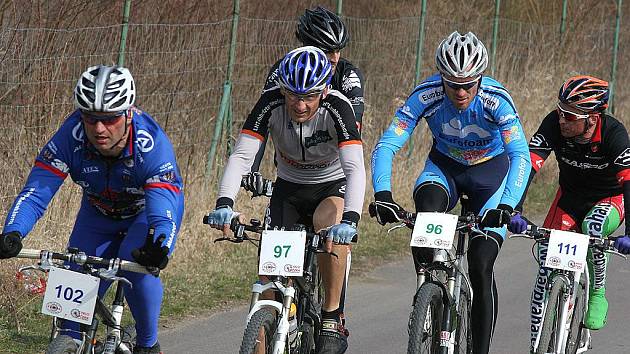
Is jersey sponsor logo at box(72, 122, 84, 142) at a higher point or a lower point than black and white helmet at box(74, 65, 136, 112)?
lower

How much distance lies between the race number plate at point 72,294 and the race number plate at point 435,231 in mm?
1939

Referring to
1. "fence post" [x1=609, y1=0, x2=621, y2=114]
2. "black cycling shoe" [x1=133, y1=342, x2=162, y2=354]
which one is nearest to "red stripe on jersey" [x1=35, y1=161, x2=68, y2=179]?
"black cycling shoe" [x1=133, y1=342, x2=162, y2=354]

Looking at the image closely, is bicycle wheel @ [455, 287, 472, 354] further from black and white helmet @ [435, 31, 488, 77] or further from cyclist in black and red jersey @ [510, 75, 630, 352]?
black and white helmet @ [435, 31, 488, 77]

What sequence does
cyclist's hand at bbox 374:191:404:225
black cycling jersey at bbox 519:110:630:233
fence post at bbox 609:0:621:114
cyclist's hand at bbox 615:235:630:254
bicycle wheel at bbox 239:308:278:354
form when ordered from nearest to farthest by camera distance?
bicycle wheel at bbox 239:308:278:354, cyclist's hand at bbox 374:191:404:225, cyclist's hand at bbox 615:235:630:254, black cycling jersey at bbox 519:110:630:233, fence post at bbox 609:0:621:114

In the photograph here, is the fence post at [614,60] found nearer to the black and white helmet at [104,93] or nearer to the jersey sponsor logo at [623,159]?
the jersey sponsor logo at [623,159]

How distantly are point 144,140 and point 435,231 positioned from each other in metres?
1.71

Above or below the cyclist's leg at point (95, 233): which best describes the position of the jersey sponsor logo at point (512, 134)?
above

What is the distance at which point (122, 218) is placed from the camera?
19.8 ft

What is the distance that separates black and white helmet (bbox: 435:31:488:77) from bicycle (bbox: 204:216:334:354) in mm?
1408

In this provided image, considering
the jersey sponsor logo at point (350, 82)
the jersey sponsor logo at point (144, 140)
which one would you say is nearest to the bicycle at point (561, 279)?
the jersey sponsor logo at point (350, 82)

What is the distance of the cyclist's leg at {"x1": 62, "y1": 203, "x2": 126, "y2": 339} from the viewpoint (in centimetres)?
598

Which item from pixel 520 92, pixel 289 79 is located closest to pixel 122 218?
pixel 289 79

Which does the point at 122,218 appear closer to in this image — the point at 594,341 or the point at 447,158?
the point at 447,158

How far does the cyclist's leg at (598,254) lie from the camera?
7.62 metres
